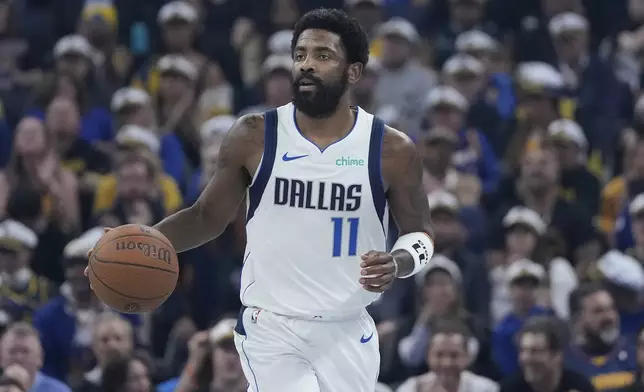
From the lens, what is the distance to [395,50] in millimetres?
12617

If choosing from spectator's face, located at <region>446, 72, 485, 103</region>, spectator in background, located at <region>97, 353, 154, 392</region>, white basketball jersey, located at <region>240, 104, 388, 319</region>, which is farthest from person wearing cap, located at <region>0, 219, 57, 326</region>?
spectator's face, located at <region>446, 72, 485, 103</region>

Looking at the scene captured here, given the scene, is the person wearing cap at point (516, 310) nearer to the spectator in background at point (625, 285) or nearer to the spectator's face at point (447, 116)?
the spectator in background at point (625, 285)

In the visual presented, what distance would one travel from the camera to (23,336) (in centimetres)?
852

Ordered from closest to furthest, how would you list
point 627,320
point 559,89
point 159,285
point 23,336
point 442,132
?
point 159,285 < point 23,336 < point 627,320 < point 442,132 < point 559,89

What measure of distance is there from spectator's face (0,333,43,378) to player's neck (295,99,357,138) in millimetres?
3087

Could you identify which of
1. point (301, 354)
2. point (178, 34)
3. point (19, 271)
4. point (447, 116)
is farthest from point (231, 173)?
point (178, 34)

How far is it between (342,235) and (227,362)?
2.66m

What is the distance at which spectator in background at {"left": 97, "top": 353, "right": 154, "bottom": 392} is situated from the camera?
8523 millimetres

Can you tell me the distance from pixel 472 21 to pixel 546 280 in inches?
177

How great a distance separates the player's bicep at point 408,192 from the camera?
6.17 meters

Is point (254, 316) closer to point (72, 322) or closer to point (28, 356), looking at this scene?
point (28, 356)

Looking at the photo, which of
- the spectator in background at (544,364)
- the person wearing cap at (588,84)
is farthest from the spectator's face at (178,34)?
the spectator in background at (544,364)

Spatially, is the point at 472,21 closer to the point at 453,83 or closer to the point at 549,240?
the point at 453,83

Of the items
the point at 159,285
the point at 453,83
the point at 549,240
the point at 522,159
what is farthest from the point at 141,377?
the point at 453,83
